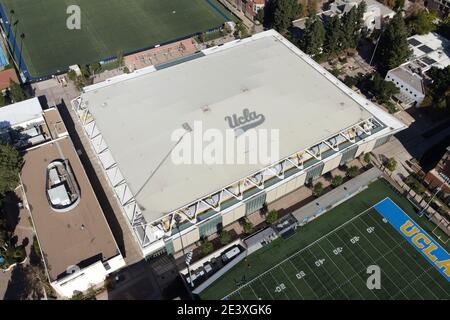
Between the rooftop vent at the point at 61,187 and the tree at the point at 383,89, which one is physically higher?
the tree at the point at 383,89

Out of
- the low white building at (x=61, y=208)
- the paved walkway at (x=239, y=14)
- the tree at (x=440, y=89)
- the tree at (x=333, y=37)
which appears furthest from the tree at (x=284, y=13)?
the low white building at (x=61, y=208)

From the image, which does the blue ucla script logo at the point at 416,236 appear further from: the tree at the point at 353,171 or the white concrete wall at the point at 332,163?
the white concrete wall at the point at 332,163

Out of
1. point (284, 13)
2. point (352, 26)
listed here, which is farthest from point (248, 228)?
point (284, 13)

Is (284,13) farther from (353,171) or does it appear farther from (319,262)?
(319,262)

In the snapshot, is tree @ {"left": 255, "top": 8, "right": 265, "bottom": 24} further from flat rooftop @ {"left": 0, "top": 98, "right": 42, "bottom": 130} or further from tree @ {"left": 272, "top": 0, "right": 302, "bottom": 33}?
flat rooftop @ {"left": 0, "top": 98, "right": 42, "bottom": 130}

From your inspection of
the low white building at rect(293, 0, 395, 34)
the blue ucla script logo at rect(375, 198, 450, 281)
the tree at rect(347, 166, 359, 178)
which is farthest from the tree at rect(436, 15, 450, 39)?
the blue ucla script logo at rect(375, 198, 450, 281)

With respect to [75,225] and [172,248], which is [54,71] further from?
[172,248]

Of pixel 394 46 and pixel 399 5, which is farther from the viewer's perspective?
pixel 399 5
